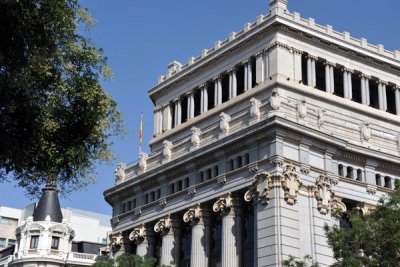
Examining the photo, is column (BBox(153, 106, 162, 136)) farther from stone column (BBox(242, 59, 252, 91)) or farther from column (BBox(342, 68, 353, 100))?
column (BBox(342, 68, 353, 100))

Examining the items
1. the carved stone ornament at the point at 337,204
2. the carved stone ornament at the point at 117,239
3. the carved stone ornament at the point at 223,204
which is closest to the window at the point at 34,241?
the carved stone ornament at the point at 117,239

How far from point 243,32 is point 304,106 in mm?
14473

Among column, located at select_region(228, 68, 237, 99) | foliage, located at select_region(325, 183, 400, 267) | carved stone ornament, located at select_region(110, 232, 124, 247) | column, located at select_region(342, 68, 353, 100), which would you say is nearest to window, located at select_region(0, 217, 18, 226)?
carved stone ornament, located at select_region(110, 232, 124, 247)

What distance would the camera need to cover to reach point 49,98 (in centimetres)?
2791

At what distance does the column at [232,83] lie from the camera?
7306cm

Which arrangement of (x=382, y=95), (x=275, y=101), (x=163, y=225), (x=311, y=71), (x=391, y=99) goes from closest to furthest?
1. (x=275, y=101)
2. (x=163, y=225)
3. (x=311, y=71)
4. (x=382, y=95)
5. (x=391, y=99)

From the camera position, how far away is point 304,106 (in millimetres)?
63125

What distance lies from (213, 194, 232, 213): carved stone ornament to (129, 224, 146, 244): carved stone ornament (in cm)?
1152

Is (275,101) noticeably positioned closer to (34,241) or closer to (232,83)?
(232,83)

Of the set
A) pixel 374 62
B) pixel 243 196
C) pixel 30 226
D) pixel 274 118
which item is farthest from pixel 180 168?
pixel 30 226

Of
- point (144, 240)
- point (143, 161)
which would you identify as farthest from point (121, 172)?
point (144, 240)

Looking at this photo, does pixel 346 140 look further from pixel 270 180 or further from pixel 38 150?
pixel 38 150

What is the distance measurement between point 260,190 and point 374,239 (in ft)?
64.7

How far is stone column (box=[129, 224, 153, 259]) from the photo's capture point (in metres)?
71.5
